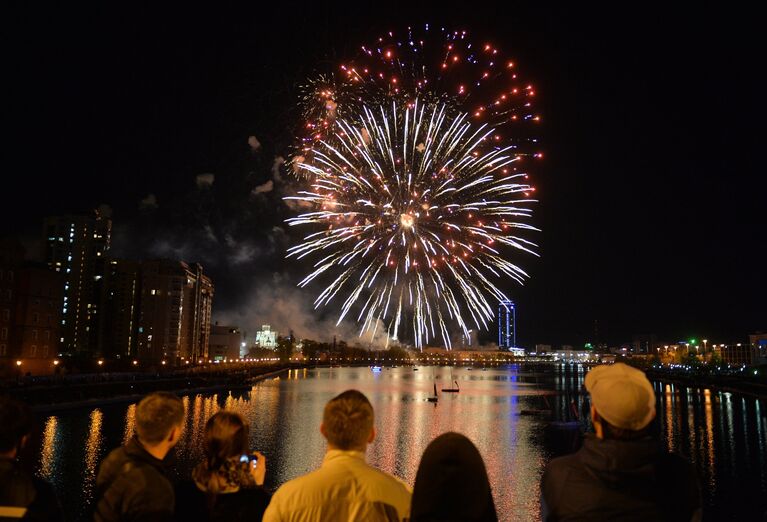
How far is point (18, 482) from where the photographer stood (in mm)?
3709

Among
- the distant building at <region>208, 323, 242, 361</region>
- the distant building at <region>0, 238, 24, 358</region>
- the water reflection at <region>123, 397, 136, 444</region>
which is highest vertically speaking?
the distant building at <region>0, 238, 24, 358</region>

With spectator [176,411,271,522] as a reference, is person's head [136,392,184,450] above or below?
above

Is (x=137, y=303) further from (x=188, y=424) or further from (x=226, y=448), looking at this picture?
(x=226, y=448)

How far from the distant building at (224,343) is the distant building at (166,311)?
110 feet

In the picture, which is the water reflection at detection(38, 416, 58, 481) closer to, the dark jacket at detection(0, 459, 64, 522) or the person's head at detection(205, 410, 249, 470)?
the dark jacket at detection(0, 459, 64, 522)

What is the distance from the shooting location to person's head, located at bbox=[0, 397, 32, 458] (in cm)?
374

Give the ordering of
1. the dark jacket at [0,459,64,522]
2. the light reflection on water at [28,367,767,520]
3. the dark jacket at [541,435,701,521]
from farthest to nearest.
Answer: the light reflection on water at [28,367,767,520] < the dark jacket at [0,459,64,522] < the dark jacket at [541,435,701,521]

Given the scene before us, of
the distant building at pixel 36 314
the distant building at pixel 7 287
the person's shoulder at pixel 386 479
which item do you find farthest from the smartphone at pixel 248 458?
the distant building at pixel 36 314

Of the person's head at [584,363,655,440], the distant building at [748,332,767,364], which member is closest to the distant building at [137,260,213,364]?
the distant building at [748,332,767,364]

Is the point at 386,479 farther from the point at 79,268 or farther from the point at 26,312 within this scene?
the point at 79,268

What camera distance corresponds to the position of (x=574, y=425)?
1571 inches

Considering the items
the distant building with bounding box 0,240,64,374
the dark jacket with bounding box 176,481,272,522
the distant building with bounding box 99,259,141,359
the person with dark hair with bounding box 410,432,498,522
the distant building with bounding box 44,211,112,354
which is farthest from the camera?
the distant building with bounding box 99,259,141,359

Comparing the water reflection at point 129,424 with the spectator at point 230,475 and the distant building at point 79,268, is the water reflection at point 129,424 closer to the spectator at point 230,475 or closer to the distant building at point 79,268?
the spectator at point 230,475

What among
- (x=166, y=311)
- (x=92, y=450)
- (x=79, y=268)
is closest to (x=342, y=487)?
(x=92, y=450)
